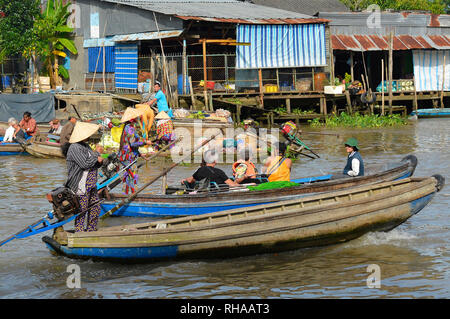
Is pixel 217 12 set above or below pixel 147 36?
above

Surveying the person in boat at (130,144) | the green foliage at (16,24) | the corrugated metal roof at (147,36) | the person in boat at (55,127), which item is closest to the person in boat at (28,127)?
the person in boat at (55,127)

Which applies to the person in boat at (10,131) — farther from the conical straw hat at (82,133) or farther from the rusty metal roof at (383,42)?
the rusty metal roof at (383,42)

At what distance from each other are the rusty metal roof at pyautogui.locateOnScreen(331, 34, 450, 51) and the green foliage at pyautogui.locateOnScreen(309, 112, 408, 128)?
138 inches

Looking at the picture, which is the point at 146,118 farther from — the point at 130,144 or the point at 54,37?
the point at 54,37

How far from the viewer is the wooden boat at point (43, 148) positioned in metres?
17.3

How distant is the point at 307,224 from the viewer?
26.4ft

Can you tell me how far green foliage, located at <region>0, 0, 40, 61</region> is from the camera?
87.6 feet

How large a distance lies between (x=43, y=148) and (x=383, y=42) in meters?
16.8

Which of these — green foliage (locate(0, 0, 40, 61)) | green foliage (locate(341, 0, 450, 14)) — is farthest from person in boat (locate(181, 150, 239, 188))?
green foliage (locate(341, 0, 450, 14))

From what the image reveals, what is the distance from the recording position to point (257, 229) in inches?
312

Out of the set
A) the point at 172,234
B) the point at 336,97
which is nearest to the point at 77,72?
the point at 336,97

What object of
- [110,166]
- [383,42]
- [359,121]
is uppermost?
[383,42]

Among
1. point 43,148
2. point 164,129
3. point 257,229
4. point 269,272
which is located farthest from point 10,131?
point 269,272

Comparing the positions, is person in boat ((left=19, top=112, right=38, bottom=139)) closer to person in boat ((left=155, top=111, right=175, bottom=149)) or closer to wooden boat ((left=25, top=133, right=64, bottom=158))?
wooden boat ((left=25, top=133, right=64, bottom=158))
